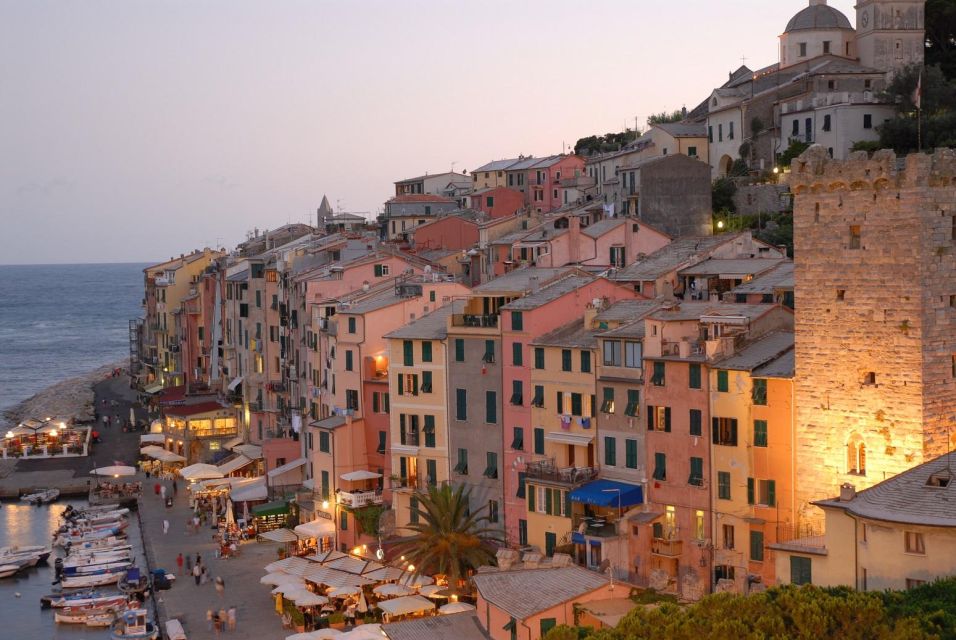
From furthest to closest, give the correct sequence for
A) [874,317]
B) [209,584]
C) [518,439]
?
1. [209,584]
2. [518,439]
3. [874,317]

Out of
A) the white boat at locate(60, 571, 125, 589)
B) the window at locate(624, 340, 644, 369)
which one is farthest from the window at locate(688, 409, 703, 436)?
the white boat at locate(60, 571, 125, 589)

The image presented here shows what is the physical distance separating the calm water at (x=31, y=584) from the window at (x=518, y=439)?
1688 cm

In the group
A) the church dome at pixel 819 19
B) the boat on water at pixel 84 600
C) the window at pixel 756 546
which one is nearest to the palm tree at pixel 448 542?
the window at pixel 756 546

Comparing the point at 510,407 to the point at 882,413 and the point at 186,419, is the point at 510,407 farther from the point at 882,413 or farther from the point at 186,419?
the point at 186,419

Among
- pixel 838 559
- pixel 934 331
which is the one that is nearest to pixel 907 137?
pixel 934 331

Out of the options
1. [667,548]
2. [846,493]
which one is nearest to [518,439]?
[667,548]

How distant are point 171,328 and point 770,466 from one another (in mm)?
71815

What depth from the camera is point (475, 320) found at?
172 ft

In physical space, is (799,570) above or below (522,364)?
below

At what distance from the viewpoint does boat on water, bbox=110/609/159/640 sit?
48.8 m

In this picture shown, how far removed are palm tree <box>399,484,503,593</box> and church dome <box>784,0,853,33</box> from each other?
2371 inches

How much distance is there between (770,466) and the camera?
4050cm

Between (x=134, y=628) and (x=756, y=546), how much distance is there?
22.9 meters

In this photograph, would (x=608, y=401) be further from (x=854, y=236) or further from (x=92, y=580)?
(x=92, y=580)
